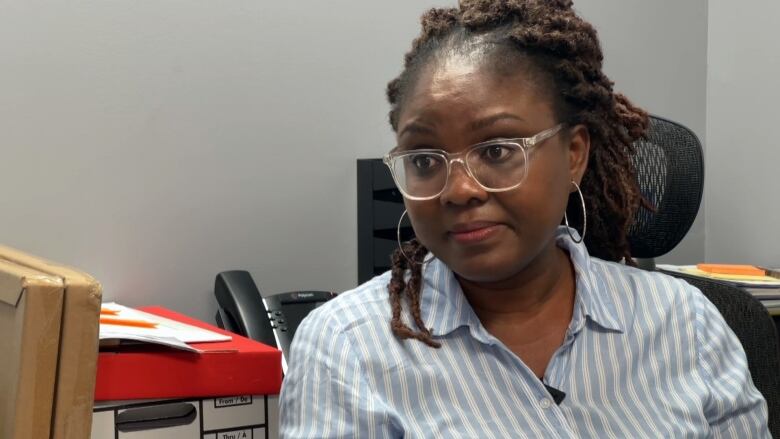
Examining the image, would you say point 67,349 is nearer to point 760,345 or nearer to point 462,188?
point 462,188

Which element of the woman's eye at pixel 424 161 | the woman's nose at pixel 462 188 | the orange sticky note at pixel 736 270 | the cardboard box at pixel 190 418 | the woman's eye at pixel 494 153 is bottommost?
the cardboard box at pixel 190 418

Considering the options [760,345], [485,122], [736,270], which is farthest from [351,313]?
[736,270]

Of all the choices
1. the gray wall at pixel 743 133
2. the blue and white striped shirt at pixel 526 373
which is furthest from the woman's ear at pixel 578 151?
the gray wall at pixel 743 133

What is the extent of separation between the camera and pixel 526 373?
38.1 inches

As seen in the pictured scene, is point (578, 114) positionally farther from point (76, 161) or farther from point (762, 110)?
point (762, 110)

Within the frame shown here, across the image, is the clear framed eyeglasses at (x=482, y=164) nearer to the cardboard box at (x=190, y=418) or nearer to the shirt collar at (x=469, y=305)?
the shirt collar at (x=469, y=305)

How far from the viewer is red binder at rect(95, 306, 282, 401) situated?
0.99 meters

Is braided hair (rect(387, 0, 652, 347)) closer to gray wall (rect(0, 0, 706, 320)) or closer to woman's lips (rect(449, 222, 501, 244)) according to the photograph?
woman's lips (rect(449, 222, 501, 244))

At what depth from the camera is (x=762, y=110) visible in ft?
7.11

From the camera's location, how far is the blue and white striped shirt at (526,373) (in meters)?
0.93

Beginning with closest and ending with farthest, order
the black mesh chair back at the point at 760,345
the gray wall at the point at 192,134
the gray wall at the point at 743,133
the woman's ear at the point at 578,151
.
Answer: the woman's ear at the point at 578,151 → the black mesh chair back at the point at 760,345 → the gray wall at the point at 192,134 → the gray wall at the point at 743,133

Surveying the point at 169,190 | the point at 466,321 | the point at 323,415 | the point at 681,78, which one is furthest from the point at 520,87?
the point at 681,78

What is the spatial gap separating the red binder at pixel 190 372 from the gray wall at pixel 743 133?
1527 millimetres

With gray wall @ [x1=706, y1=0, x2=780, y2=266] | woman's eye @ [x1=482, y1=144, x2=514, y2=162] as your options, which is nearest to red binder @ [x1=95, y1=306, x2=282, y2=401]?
woman's eye @ [x1=482, y1=144, x2=514, y2=162]
